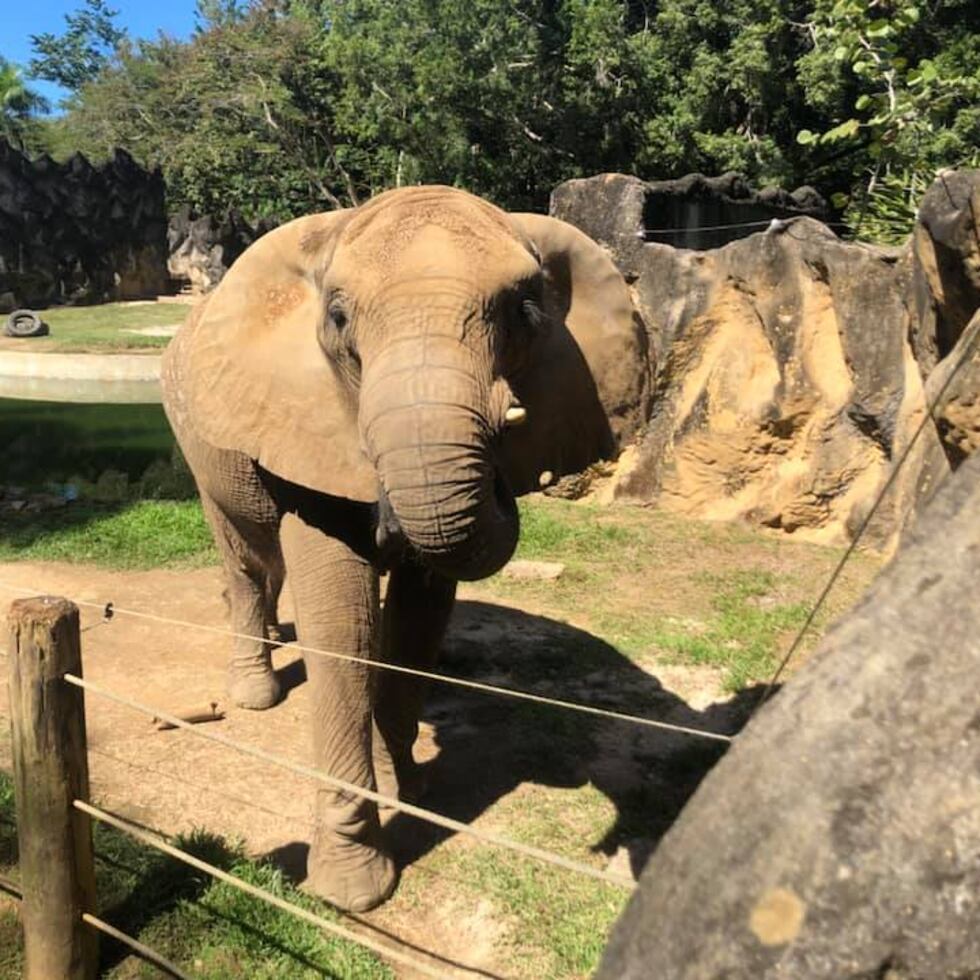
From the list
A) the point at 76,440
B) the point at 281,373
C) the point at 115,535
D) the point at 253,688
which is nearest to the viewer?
the point at 281,373

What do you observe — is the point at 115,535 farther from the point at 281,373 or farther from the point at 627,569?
the point at 281,373

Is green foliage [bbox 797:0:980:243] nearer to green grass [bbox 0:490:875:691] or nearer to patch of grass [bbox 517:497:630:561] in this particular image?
green grass [bbox 0:490:875:691]

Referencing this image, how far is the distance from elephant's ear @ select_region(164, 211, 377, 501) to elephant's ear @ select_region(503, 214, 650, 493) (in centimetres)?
60

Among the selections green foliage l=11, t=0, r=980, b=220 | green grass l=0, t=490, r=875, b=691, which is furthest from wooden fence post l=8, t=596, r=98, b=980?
green foliage l=11, t=0, r=980, b=220

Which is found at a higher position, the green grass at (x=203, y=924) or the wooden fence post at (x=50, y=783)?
the wooden fence post at (x=50, y=783)

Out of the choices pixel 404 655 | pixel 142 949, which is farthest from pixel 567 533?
pixel 142 949

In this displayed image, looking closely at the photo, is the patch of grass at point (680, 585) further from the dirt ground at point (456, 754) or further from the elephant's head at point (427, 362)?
the elephant's head at point (427, 362)

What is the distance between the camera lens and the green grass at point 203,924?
10.0 ft

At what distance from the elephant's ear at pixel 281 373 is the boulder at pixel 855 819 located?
2182 mm

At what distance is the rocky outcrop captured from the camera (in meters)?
32.7

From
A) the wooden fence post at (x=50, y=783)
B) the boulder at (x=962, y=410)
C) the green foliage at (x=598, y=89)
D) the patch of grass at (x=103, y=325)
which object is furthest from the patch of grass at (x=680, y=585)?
the patch of grass at (x=103, y=325)

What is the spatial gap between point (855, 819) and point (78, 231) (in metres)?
33.3

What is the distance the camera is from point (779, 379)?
884 centimetres

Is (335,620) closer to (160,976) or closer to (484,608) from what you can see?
(160,976)
